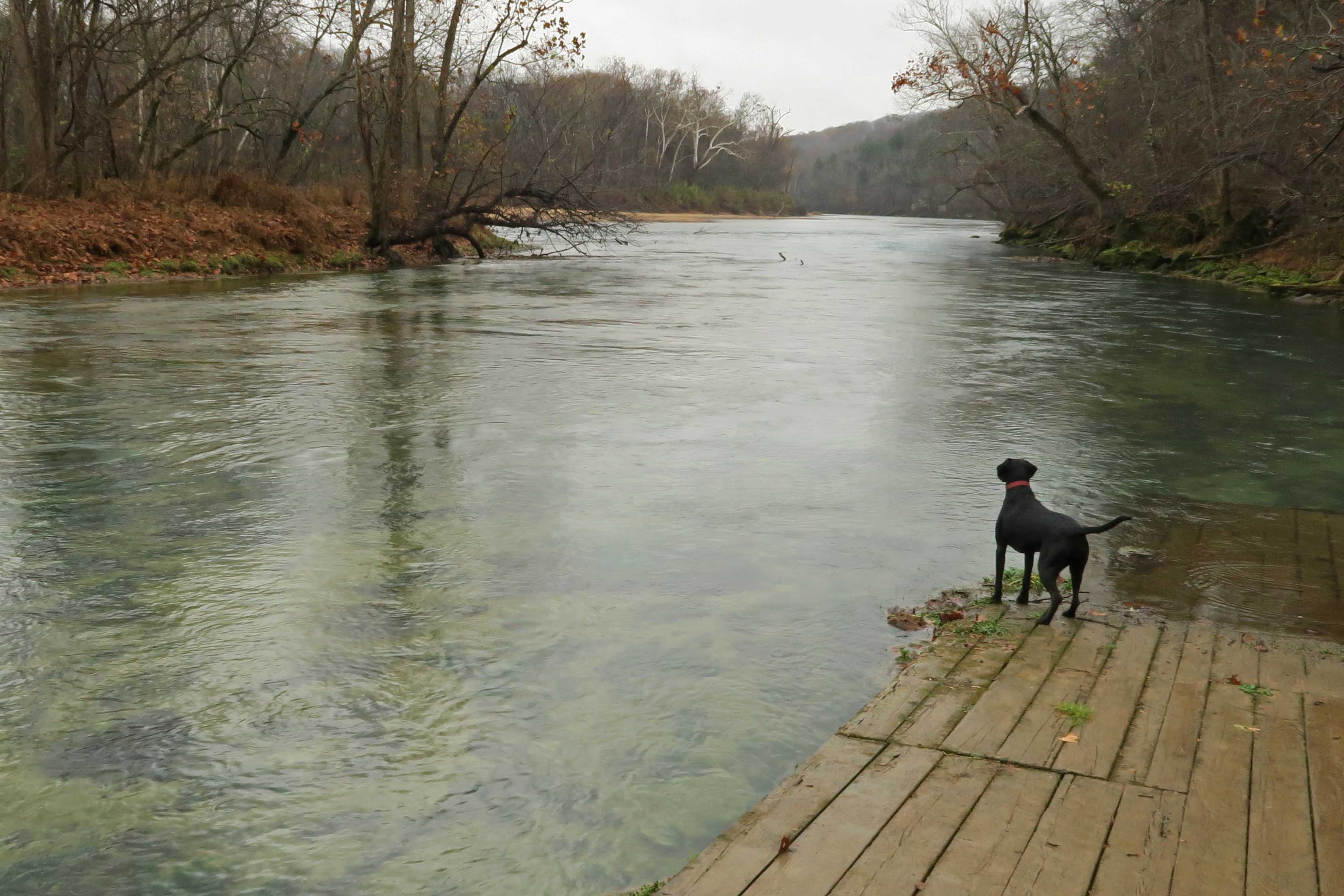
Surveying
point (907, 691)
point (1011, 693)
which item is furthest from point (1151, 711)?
point (907, 691)

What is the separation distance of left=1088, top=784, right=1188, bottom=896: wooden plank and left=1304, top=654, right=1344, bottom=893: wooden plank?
34 centimetres

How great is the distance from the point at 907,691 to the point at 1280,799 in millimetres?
1365

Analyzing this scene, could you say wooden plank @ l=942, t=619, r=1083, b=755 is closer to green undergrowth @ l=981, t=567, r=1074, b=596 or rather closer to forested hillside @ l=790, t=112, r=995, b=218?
green undergrowth @ l=981, t=567, r=1074, b=596

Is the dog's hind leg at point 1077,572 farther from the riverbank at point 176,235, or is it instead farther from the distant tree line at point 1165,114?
the riverbank at point 176,235

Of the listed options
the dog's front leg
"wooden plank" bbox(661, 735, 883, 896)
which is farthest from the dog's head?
"wooden plank" bbox(661, 735, 883, 896)

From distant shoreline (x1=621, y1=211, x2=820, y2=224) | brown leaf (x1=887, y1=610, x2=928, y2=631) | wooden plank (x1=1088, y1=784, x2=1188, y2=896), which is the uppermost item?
distant shoreline (x1=621, y1=211, x2=820, y2=224)

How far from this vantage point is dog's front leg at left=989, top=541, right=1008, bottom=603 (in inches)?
Answer: 211

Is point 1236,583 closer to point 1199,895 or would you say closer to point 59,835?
point 1199,895

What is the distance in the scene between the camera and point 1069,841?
3174 millimetres

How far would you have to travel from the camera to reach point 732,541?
6711 millimetres

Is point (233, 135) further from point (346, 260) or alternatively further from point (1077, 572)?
point (1077, 572)

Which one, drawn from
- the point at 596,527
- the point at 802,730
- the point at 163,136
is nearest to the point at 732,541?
the point at 596,527

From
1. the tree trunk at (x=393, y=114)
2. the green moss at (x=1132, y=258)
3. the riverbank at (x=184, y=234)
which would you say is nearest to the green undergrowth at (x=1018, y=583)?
the riverbank at (x=184, y=234)

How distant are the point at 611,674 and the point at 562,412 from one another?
5818 mm
